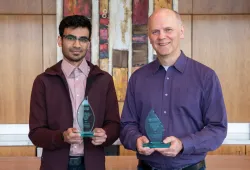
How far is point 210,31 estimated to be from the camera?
4.10 meters

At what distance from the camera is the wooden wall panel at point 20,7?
13.1ft

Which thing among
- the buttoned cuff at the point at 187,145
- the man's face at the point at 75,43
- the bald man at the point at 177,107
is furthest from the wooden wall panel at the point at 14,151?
the buttoned cuff at the point at 187,145

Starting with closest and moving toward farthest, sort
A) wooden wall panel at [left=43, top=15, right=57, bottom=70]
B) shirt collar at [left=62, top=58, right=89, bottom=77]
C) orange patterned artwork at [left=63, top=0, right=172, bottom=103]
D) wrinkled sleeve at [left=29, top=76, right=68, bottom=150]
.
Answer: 1. wrinkled sleeve at [left=29, top=76, right=68, bottom=150]
2. shirt collar at [left=62, top=58, right=89, bottom=77]
3. orange patterned artwork at [left=63, top=0, right=172, bottom=103]
4. wooden wall panel at [left=43, top=15, right=57, bottom=70]

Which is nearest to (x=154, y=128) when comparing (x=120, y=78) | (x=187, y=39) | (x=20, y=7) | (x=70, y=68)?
(x=70, y=68)

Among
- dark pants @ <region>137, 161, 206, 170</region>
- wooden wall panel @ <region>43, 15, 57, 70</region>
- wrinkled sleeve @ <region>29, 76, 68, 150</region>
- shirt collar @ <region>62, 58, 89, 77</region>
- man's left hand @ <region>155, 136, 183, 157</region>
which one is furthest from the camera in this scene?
wooden wall panel @ <region>43, 15, 57, 70</region>

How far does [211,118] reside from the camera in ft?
5.76

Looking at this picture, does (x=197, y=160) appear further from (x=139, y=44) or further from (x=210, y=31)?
(x=210, y=31)

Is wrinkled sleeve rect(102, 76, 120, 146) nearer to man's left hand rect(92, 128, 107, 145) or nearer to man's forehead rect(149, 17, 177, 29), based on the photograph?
man's left hand rect(92, 128, 107, 145)

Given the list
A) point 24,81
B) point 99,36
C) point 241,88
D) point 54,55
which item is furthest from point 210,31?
point 24,81

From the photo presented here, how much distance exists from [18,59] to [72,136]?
2.50 m

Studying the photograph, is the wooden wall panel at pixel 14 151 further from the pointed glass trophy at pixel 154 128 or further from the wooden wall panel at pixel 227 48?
the pointed glass trophy at pixel 154 128

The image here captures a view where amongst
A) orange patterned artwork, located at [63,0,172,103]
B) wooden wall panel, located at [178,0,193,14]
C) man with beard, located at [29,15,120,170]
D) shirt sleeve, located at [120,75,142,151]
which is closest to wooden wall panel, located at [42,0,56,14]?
orange patterned artwork, located at [63,0,172,103]

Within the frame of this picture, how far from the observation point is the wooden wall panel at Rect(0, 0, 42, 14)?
13.1 feet

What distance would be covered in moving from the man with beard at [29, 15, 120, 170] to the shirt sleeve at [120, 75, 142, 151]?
0.32 ft
